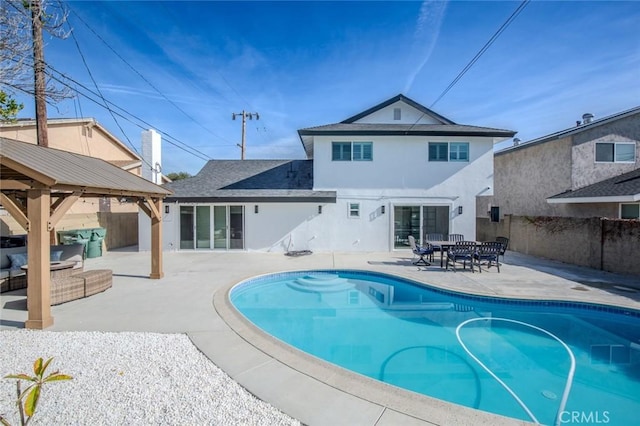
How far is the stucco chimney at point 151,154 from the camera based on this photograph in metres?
19.8

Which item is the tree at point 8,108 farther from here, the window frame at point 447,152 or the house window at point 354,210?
the window frame at point 447,152

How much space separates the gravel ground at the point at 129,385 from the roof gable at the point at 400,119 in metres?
14.8

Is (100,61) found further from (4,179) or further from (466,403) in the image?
(466,403)

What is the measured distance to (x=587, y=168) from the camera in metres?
16.1

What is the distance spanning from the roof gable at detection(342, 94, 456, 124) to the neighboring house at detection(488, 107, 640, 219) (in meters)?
5.85

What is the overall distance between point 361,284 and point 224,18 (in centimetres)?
1218

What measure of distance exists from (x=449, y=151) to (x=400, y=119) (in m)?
3.24

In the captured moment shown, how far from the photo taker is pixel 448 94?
39.9 ft

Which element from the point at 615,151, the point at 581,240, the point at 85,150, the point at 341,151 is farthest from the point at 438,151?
the point at 85,150

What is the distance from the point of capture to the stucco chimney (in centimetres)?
1981

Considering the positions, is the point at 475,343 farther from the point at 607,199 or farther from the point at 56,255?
the point at 56,255

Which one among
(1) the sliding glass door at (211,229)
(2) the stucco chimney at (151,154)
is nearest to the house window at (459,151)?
(1) the sliding glass door at (211,229)

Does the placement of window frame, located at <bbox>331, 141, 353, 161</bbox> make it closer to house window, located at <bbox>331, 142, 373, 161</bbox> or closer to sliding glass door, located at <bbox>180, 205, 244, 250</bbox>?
house window, located at <bbox>331, 142, 373, 161</bbox>

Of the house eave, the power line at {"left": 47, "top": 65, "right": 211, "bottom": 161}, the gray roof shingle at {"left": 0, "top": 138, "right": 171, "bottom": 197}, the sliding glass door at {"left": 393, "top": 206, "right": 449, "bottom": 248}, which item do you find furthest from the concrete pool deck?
the power line at {"left": 47, "top": 65, "right": 211, "bottom": 161}
